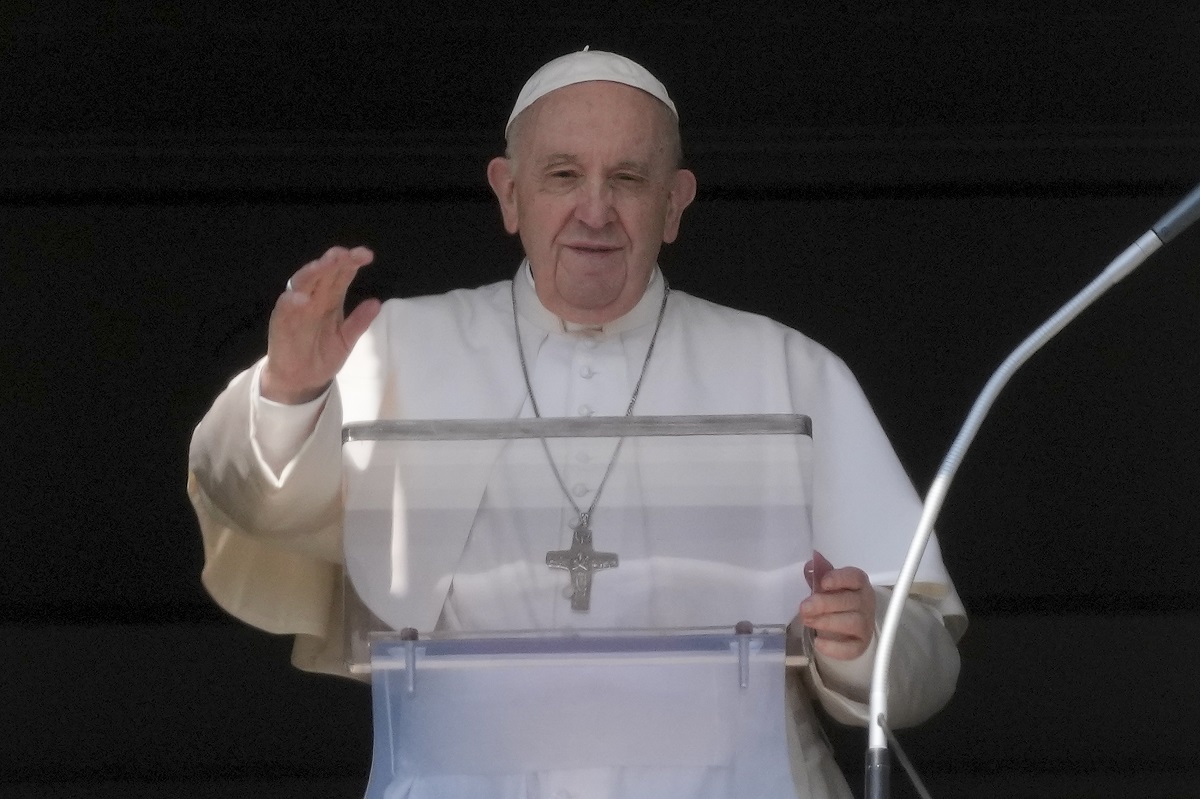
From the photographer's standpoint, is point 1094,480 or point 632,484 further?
point 1094,480

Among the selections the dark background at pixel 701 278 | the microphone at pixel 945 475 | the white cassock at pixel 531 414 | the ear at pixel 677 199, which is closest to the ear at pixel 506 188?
the white cassock at pixel 531 414

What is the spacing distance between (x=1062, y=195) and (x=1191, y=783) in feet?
3.97

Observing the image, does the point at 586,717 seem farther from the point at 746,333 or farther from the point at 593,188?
the point at 746,333

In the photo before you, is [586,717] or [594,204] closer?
[586,717]

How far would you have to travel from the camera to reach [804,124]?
4281 millimetres

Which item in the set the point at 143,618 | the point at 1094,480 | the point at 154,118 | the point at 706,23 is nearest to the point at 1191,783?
the point at 1094,480

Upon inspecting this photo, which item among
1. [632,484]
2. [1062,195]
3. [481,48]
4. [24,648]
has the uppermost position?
[481,48]

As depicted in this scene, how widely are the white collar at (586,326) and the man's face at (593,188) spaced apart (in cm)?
6

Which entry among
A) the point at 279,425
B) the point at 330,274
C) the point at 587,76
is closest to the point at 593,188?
the point at 587,76

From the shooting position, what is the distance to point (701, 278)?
4.36 m

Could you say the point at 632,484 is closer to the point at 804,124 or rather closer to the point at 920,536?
the point at 920,536

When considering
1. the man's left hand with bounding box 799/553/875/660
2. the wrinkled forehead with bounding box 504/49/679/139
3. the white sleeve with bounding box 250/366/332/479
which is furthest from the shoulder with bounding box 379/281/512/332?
the man's left hand with bounding box 799/553/875/660

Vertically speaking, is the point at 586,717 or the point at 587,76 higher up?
the point at 587,76

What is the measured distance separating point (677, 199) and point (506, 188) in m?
0.28
